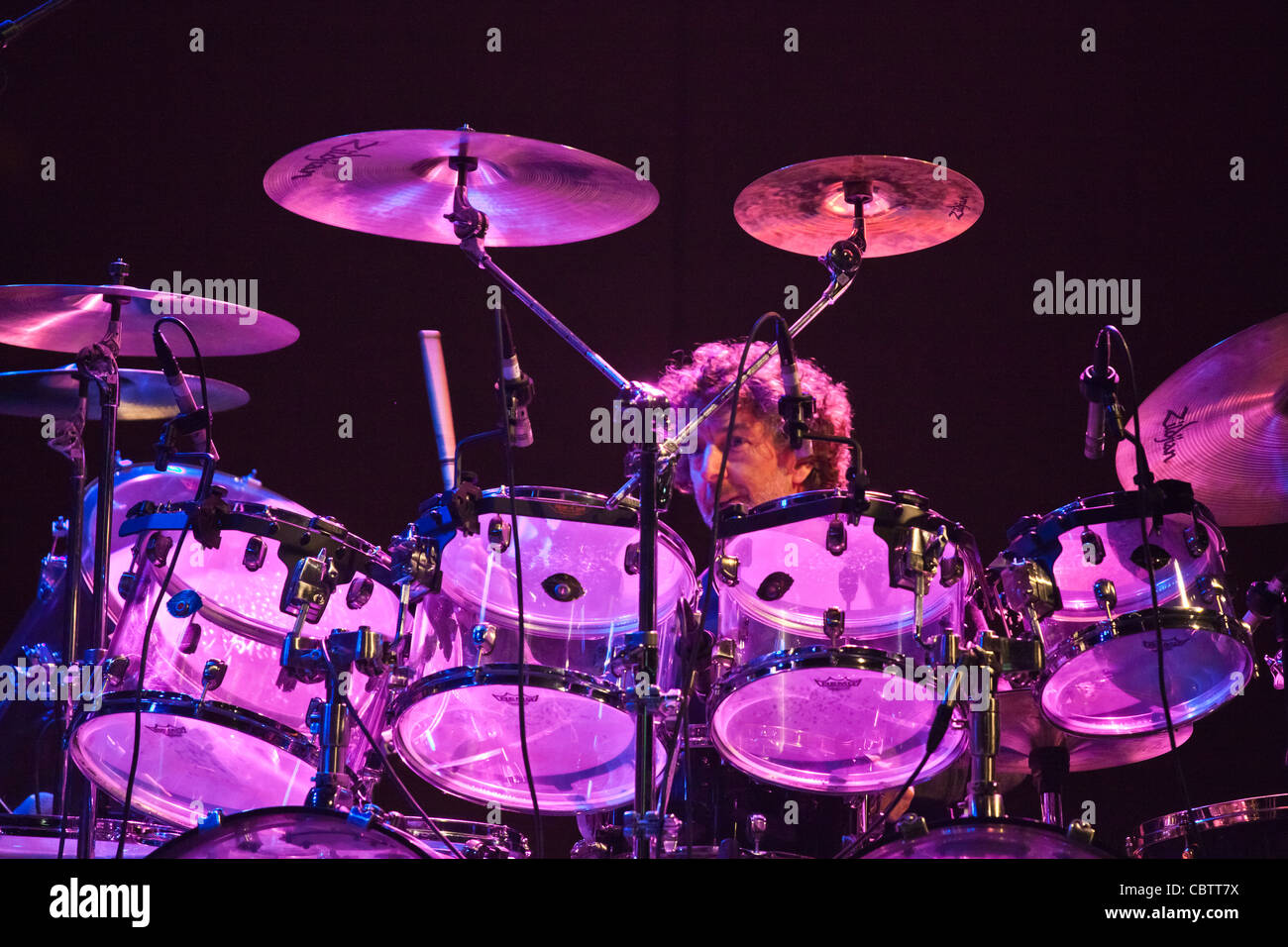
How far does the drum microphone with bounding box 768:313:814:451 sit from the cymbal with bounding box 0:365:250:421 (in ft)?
4.75

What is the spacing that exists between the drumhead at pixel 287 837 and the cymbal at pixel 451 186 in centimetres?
123

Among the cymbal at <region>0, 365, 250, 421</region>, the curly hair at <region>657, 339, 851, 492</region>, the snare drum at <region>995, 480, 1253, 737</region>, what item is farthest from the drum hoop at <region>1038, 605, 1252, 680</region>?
the cymbal at <region>0, 365, 250, 421</region>

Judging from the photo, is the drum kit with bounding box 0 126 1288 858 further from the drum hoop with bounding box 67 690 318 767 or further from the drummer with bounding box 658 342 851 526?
the drummer with bounding box 658 342 851 526

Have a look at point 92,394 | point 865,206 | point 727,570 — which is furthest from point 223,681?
point 865,206

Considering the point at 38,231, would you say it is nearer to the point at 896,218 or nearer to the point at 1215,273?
the point at 896,218

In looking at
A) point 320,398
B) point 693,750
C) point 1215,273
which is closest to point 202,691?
point 693,750

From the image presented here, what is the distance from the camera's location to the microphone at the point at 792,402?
2.36 metres

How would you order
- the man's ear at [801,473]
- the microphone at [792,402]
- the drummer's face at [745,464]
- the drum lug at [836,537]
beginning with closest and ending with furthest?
1. the microphone at [792,402]
2. the drum lug at [836,537]
3. the drummer's face at [745,464]
4. the man's ear at [801,473]

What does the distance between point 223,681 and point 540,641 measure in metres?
0.63

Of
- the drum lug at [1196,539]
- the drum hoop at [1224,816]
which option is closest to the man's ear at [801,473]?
the drum lug at [1196,539]

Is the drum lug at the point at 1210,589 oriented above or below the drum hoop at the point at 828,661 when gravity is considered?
above

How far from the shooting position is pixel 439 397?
100 inches

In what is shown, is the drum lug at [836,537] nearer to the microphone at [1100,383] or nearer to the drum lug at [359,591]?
the microphone at [1100,383]

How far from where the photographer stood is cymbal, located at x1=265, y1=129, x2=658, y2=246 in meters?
2.64
